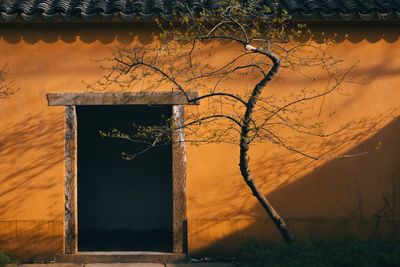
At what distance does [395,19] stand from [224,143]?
2602mm

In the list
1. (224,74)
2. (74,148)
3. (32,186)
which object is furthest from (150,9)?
(32,186)

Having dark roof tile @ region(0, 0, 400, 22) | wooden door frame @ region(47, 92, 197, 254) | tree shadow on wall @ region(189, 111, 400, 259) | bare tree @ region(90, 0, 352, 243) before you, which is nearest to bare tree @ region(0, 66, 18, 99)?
wooden door frame @ region(47, 92, 197, 254)

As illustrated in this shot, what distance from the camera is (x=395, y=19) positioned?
304 inches

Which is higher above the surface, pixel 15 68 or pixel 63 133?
pixel 15 68

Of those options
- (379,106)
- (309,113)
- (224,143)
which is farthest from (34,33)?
(379,106)

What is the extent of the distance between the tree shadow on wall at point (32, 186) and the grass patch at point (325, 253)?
2.42 m

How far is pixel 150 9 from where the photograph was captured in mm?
7578

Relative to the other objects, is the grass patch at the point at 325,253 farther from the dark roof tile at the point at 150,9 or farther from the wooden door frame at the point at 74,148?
the dark roof tile at the point at 150,9

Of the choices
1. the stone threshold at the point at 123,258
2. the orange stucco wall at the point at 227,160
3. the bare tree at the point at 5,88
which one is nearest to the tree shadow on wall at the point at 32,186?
the orange stucco wall at the point at 227,160

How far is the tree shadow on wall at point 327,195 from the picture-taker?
7.84 meters

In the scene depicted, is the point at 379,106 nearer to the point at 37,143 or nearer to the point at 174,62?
the point at 174,62

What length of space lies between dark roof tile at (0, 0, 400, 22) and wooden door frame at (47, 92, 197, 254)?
3.20ft

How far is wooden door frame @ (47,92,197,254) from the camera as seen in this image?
7824mm

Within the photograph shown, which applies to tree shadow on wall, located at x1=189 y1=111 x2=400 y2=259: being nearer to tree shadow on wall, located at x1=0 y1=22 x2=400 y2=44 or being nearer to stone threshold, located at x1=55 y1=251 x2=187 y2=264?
stone threshold, located at x1=55 y1=251 x2=187 y2=264
